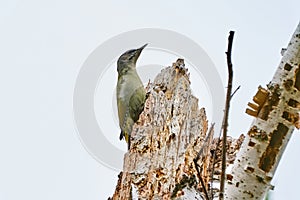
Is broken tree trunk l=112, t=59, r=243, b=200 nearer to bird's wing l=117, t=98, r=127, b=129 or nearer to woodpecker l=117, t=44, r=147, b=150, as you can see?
woodpecker l=117, t=44, r=147, b=150

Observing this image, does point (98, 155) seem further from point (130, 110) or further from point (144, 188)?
point (144, 188)

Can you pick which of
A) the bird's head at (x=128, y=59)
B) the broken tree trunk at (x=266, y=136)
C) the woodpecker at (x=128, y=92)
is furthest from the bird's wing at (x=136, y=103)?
the broken tree trunk at (x=266, y=136)

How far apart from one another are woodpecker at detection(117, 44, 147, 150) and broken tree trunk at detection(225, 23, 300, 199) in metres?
1.85

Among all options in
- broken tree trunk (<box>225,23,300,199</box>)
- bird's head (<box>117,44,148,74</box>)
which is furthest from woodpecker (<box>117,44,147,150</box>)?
broken tree trunk (<box>225,23,300,199</box>)

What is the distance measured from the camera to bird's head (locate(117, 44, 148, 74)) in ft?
10.8

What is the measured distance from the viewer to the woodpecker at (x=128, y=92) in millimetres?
2976

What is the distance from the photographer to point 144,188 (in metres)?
2.02

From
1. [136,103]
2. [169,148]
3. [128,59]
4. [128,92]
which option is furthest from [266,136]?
[128,59]

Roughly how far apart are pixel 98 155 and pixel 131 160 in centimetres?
99

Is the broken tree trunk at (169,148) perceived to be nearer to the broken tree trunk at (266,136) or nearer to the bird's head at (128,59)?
the bird's head at (128,59)

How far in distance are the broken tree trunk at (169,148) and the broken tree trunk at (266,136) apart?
0.92 m

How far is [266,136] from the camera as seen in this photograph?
1.00 metres

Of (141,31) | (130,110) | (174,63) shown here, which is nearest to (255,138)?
(174,63)

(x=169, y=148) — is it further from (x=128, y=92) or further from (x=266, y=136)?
Answer: (x=266, y=136)
